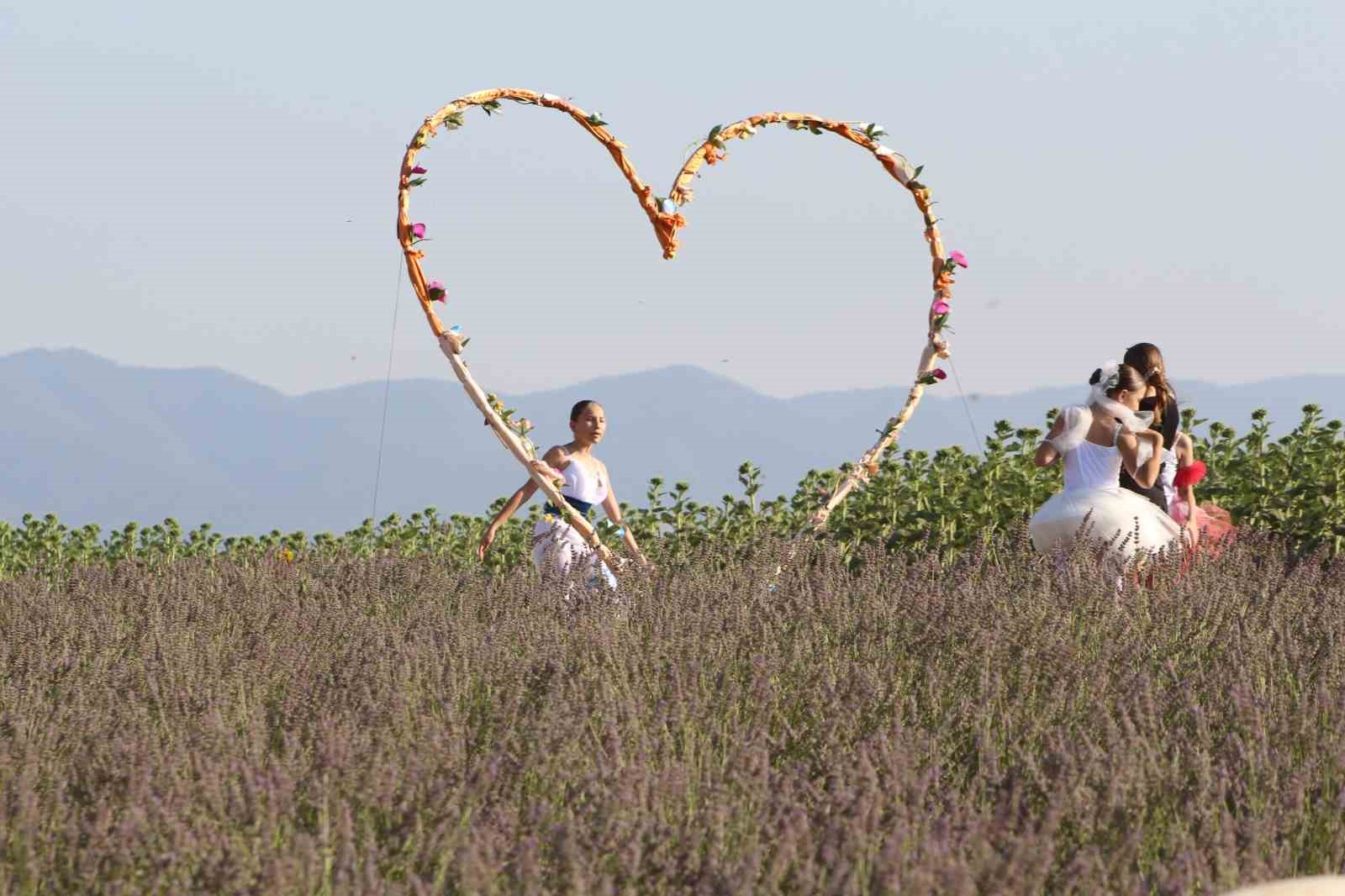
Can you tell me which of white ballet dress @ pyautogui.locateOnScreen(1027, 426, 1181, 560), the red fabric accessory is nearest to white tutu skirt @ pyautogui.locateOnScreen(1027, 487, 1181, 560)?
white ballet dress @ pyautogui.locateOnScreen(1027, 426, 1181, 560)

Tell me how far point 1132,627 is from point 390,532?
19.6 feet

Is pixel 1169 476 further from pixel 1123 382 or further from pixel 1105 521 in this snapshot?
pixel 1105 521

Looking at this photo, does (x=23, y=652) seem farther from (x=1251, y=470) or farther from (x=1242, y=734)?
(x=1251, y=470)

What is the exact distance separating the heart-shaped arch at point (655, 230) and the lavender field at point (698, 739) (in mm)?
1027

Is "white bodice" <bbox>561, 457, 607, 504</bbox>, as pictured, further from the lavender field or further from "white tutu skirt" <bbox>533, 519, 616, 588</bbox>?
the lavender field

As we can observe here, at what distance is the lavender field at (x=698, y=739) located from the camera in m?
2.72

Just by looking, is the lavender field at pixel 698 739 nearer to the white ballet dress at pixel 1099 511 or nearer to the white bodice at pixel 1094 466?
the white ballet dress at pixel 1099 511

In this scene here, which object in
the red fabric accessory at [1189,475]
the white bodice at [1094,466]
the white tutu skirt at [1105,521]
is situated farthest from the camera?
the red fabric accessory at [1189,475]

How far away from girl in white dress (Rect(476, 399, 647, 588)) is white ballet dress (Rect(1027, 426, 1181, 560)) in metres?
1.74

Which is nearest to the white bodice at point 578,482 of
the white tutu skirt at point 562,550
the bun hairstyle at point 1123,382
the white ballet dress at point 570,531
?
the white ballet dress at point 570,531

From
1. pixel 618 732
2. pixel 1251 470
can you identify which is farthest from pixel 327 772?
pixel 1251 470

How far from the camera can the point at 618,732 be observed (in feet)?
11.3

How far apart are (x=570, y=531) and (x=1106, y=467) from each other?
2.30 metres

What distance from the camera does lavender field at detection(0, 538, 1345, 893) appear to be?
8.93ft
